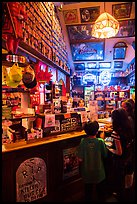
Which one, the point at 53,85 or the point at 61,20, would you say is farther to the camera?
the point at 61,20

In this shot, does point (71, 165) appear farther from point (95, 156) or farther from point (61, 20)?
point (61, 20)

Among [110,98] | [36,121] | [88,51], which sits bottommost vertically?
[36,121]

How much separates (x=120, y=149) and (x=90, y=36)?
5.24 meters

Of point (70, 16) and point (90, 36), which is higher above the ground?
point (70, 16)

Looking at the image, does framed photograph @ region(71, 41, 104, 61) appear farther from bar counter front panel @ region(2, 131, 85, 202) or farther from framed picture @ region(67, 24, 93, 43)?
bar counter front panel @ region(2, 131, 85, 202)

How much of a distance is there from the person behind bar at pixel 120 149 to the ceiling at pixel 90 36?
13.1 ft

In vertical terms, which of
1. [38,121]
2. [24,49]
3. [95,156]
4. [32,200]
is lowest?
[32,200]

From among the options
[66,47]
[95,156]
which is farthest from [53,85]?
[66,47]

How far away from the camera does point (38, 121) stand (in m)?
2.71

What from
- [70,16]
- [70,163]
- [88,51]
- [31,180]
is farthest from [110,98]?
[31,180]

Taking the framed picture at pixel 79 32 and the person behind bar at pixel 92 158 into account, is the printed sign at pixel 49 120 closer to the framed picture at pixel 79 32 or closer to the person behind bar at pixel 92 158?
the person behind bar at pixel 92 158

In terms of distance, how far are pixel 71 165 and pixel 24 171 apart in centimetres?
90

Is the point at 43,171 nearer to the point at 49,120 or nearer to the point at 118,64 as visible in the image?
the point at 49,120

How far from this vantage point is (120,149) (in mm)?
2371
